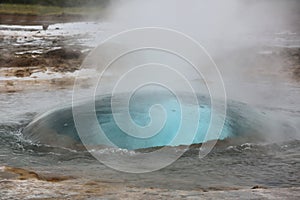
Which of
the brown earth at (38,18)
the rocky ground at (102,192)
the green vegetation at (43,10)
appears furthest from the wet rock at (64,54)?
the green vegetation at (43,10)

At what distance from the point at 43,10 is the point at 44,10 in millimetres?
132

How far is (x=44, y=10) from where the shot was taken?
106ft

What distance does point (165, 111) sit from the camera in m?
3.97

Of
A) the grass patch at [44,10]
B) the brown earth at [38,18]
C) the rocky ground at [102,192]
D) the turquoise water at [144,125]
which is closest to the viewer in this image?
→ the rocky ground at [102,192]

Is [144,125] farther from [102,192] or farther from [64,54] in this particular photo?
[64,54]

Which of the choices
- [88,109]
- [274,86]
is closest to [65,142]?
[88,109]

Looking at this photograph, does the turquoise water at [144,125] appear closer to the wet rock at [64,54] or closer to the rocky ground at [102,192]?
the rocky ground at [102,192]

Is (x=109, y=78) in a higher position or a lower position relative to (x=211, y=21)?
Result: lower

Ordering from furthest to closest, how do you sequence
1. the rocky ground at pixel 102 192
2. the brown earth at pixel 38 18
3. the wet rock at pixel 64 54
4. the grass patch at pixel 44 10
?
the grass patch at pixel 44 10 → the brown earth at pixel 38 18 → the wet rock at pixel 64 54 → the rocky ground at pixel 102 192

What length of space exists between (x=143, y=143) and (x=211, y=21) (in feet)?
43.6

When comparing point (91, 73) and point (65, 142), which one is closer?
point (65, 142)

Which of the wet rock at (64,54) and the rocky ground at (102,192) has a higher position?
the wet rock at (64,54)

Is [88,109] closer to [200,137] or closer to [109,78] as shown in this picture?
[200,137]

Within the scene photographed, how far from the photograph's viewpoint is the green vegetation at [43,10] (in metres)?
30.5
